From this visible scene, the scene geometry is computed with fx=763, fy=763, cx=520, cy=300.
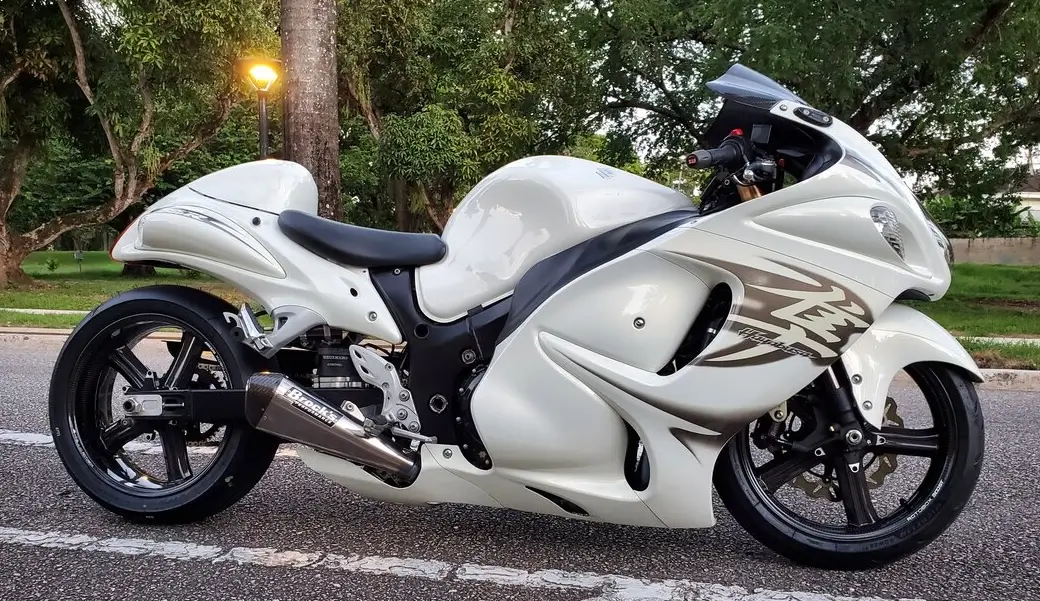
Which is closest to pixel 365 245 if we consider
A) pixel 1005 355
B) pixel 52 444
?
pixel 52 444

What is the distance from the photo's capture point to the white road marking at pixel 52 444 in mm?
3504

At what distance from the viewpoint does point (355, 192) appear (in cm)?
2714

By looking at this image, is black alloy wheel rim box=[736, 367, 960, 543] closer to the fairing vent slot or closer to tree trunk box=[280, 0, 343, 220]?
the fairing vent slot

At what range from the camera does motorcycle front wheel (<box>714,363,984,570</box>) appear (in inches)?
87.9

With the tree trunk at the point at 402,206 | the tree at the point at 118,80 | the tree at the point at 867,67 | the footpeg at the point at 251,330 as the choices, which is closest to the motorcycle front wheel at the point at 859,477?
the footpeg at the point at 251,330

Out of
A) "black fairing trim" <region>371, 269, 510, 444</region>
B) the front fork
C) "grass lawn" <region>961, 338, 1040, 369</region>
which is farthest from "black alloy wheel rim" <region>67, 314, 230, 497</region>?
"grass lawn" <region>961, 338, 1040, 369</region>

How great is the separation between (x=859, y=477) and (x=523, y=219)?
1296 mm

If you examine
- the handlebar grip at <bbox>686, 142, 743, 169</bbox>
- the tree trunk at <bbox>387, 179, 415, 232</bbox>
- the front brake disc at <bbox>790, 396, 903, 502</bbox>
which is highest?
the handlebar grip at <bbox>686, 142, 743, 169</bbox>

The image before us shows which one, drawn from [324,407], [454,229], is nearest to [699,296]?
[454,229]

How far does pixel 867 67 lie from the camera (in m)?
11.1

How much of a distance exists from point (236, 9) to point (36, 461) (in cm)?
1221

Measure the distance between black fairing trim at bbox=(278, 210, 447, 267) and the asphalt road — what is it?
0.94m

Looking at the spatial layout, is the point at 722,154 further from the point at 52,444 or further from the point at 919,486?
the point at 52,444

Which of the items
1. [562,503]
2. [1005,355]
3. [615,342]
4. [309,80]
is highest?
[309,80]
